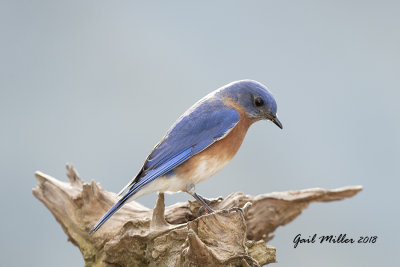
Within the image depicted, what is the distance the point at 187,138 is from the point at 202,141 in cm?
13

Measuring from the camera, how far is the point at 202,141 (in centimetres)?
482

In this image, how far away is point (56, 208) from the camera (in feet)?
18.3

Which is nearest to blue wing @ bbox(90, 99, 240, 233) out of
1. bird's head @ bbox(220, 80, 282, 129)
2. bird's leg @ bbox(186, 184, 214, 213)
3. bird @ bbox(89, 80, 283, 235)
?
bird @ bbox(89, 80, 283, 235)

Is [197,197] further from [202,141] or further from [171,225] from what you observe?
[202,141]

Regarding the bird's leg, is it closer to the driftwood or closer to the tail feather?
the driftwood

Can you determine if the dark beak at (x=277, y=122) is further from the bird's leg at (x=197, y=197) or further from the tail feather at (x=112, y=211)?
the tail feather at (x=112, y=211)

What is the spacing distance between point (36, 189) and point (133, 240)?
156cm

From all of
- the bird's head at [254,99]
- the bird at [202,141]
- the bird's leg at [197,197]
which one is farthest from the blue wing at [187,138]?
the bird's leg at [197,197]

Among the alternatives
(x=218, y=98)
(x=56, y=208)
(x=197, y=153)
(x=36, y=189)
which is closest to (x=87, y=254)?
(x=56, y=208)

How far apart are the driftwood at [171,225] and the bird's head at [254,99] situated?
0.80 metres

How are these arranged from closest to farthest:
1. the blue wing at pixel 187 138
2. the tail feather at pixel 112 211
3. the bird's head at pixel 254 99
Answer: the tail feather at pixel 112 211 → the blue wing at pixel 187 138 → the bird's head at pixel 254 99

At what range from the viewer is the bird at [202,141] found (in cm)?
478

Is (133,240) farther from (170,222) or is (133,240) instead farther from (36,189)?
(36,189)

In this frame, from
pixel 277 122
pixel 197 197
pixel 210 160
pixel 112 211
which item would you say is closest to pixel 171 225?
pixel 197 197
